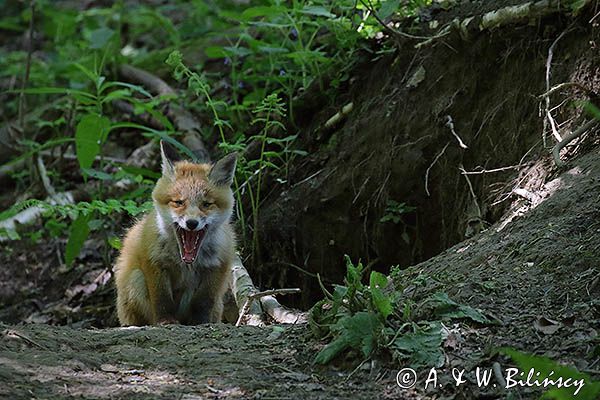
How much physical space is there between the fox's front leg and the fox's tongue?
0.22m

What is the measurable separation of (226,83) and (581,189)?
5.25 meters

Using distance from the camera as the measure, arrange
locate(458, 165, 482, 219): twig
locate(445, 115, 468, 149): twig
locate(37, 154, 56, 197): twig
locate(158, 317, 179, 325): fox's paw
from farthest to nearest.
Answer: locate(37, 154, 56, 197): twig
locate(445, 115, 468, 149): twig
locate(458, 165, 482, 219): twig
locate(158, 317, 179, 325): fox's paw

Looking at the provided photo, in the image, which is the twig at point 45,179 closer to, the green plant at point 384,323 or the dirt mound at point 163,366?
the dirt mound at point 163,366

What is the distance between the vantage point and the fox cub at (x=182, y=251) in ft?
19.1

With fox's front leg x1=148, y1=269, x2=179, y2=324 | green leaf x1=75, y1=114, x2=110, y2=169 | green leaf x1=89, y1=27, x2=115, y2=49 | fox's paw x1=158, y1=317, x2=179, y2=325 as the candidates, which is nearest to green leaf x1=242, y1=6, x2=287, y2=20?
green leaf x1=75, y1=114, x2=110, y2=169

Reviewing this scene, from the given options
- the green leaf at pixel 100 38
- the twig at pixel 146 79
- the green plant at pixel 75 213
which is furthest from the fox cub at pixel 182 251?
the green leaf at pixel 100 38

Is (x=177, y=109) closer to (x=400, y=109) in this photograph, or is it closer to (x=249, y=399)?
(x=400, y=109)

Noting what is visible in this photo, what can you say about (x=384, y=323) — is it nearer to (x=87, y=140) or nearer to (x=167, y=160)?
(x=167, y=160)

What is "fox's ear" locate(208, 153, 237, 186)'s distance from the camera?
19.9 feet

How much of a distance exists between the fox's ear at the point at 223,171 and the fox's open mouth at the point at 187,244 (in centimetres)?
49

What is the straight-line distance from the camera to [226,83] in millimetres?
9008

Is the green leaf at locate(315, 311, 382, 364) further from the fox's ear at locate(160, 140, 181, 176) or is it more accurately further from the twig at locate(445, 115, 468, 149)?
the twig at locate(445, 115, 468, 149)

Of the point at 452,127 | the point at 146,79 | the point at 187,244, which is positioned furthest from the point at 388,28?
the point at 146,79

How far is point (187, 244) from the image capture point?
229 inches
